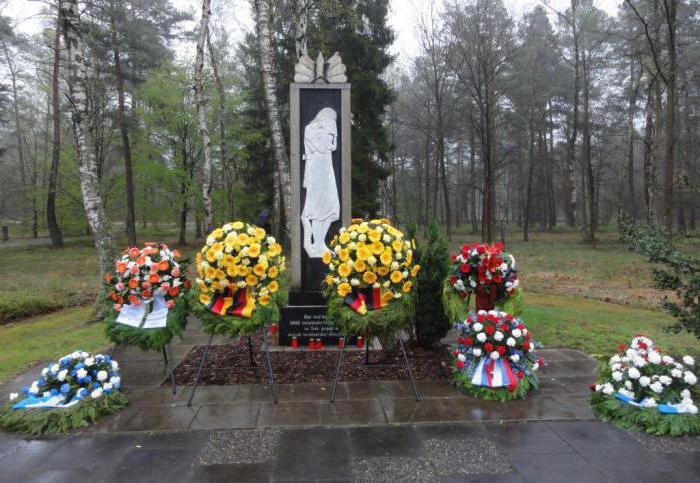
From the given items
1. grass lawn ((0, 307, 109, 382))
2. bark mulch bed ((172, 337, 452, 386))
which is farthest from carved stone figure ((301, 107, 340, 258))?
grass lawn ((0, 307, 109, 382))

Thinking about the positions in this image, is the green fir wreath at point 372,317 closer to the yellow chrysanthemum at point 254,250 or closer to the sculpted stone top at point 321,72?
the yellow chrysanthemum at point 254,250

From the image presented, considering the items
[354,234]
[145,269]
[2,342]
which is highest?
[354,234]

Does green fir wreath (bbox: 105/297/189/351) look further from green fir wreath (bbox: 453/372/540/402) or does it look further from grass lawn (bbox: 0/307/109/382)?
green fir wreath (bbox: 453/372/540/402)

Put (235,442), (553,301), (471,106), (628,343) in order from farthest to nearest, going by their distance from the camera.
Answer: (471,106)
(553,301)
(628,343)
(235,442)

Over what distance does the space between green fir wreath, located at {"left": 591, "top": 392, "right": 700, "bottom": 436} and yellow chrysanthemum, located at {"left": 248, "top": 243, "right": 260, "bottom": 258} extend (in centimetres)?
332

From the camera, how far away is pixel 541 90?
2639cm

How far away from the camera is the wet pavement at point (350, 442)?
9.87 ft

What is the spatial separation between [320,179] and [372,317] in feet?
8.17

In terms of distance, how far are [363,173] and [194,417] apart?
13.4 m

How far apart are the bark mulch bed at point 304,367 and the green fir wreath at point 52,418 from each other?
986mm

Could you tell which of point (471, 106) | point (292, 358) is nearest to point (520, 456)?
point (292, 358)

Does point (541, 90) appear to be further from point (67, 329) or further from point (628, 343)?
point (67, 329)

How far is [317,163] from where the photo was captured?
6.21 meters

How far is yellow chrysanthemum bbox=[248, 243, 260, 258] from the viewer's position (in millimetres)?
4441
